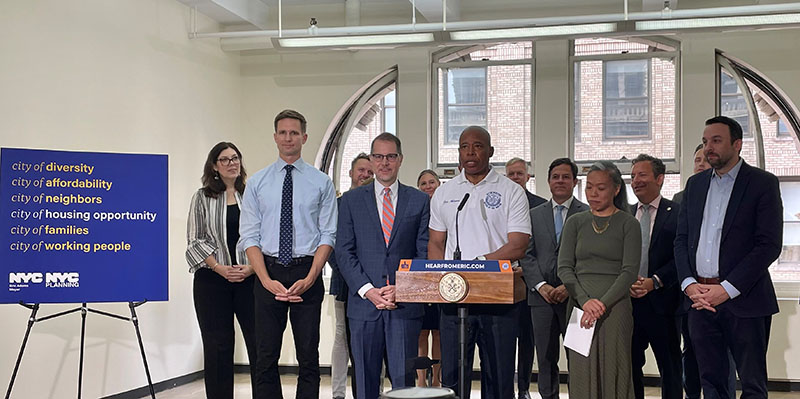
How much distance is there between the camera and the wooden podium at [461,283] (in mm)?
3500

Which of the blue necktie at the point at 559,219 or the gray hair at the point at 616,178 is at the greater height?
the gray hair at the point at 616,178

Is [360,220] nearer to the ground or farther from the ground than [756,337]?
farther from the ground

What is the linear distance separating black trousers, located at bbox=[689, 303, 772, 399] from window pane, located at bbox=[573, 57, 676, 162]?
3.50 metres

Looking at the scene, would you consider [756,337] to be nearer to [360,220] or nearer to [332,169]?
[360,220]

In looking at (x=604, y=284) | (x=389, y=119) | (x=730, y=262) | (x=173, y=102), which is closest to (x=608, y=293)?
(x=604, y=284)

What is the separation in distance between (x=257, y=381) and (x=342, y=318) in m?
1.58

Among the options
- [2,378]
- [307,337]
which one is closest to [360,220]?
[307,337]

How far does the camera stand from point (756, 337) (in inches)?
166

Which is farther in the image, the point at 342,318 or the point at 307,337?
the point at 342,318

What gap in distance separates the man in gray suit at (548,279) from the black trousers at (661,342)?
443 mm

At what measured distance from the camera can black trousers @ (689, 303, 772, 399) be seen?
421 cm

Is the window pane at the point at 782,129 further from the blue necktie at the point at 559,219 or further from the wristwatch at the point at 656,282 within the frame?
the wristwatch at the point at 656,282

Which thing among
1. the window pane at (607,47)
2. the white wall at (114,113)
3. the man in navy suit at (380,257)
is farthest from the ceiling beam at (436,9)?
the man in navy suit at (380,257)

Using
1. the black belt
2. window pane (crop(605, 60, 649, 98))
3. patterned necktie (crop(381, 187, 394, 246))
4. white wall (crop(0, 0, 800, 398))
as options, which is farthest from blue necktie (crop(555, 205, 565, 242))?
window pane (crop(605, 60, 649, 98))
